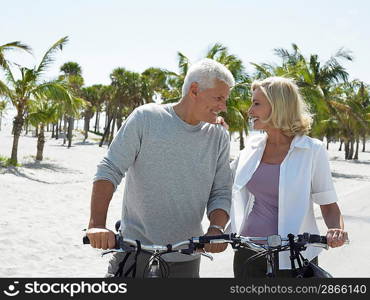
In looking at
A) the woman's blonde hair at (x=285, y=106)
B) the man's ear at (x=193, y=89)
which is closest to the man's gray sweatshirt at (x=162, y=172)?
the man's ear at (x=193, y=89)

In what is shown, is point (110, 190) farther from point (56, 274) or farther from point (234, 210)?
point (56, 274)

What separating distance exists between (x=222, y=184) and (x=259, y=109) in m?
0.46

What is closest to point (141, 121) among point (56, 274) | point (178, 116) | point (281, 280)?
point (178, 116)

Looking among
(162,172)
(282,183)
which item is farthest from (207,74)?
(282,183)

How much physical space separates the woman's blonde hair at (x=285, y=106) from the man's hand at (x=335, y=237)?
605 mm

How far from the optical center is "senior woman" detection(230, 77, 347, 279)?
2.67 meters

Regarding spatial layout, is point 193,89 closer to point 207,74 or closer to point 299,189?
point 207,74

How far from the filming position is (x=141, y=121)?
257cm

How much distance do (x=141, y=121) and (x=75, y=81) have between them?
50521 millimetres

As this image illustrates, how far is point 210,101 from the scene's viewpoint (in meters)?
2.56

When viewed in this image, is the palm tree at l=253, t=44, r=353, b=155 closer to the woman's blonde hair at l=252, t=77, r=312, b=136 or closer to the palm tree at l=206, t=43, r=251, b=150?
the palm tree at l=206, t=43, r=251, b=150

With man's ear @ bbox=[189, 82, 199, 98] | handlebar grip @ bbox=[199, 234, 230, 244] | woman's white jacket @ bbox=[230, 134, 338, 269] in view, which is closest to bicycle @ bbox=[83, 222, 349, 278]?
handlebar grip @ bbox=[199, 234, 230, 244]

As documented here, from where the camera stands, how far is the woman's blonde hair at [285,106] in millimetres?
2707

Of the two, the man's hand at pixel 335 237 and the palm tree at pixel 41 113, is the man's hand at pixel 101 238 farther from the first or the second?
the palm tree at pixel 41 113
